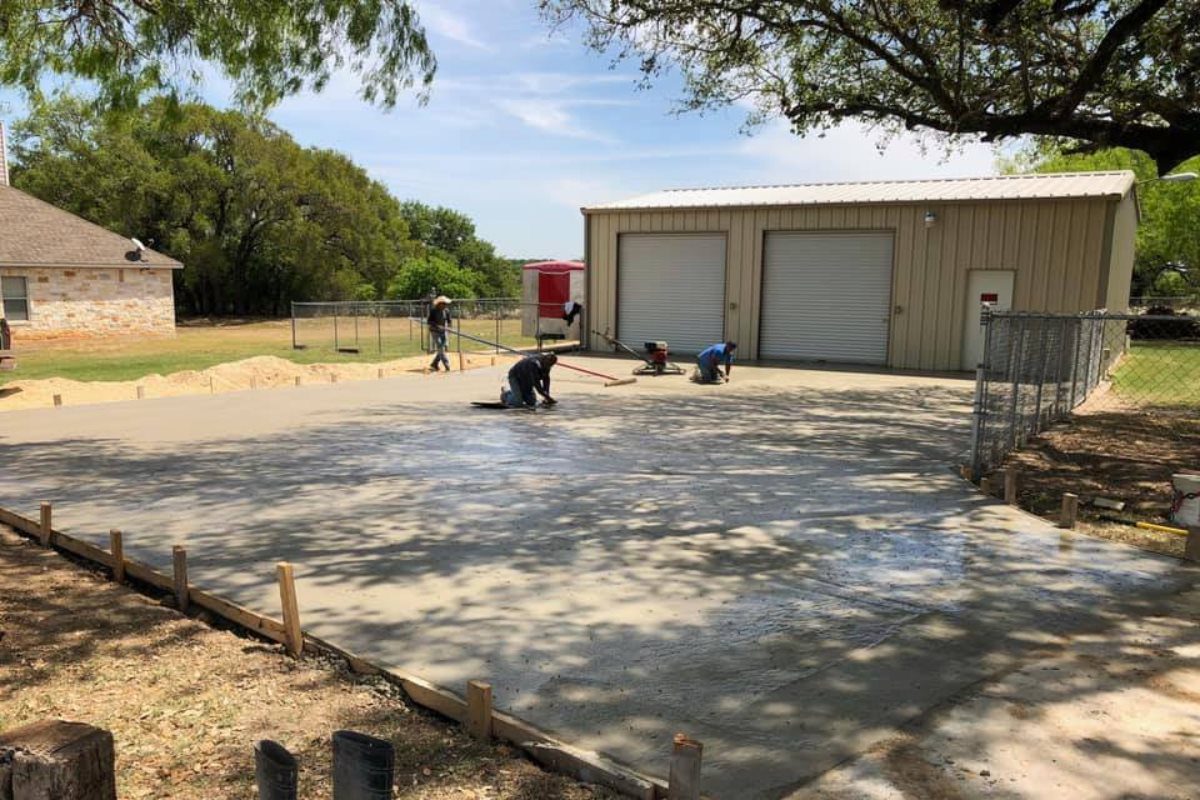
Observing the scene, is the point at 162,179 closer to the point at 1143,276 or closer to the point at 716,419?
the point at 716,419

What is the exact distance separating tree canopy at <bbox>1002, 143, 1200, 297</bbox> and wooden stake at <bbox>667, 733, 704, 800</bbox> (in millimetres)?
37157

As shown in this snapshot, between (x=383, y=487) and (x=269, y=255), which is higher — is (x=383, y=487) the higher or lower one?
the lower one

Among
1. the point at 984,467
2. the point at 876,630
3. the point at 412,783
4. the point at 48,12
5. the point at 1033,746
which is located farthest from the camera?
the point at 48,12

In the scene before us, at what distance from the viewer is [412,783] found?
129 inches

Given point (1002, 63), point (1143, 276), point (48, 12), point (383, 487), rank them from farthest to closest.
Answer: point (1143, 276), point (1002, 63), point (48, 12), point (383, 487)

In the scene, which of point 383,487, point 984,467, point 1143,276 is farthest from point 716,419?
point 1143,276

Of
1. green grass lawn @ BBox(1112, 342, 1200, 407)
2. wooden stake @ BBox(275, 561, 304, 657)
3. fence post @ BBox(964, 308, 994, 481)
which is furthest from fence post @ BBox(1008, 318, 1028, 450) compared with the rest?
wooden stake @ BBox(275, 561, 304, 657)

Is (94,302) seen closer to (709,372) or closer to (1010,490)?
(709,372)

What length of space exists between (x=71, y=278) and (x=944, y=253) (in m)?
27.9

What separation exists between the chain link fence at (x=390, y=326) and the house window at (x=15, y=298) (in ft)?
28.0

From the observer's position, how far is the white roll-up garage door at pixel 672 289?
942 inches

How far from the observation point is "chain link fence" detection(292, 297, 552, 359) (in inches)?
1051

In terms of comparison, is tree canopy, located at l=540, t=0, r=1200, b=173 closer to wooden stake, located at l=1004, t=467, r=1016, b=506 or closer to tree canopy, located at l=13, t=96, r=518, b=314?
wooden stake, located at l=1004, t=467, r=1016, b=506

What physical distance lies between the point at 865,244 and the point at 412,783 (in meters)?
20.6
